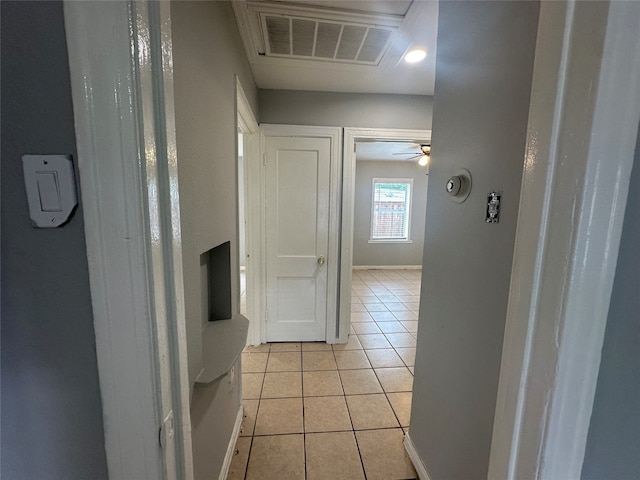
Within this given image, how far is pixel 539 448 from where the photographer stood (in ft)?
1.71

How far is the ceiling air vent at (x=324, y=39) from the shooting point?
1.56m

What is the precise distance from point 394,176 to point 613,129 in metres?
6.15

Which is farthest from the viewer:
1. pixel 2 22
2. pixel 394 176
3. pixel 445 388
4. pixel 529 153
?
pixel 394 176

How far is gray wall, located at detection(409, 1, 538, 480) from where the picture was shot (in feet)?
2.85

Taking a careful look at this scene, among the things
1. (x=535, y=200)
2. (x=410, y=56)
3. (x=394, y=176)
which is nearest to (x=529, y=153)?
(x=535, y=200)

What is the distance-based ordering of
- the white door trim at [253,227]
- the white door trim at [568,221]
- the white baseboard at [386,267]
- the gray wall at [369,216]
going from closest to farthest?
1. the white door trim at [568,221]
2. the white door trim at [253,227]
3. the gray wall at [369,216]
4. the white baseboard at [386,267]

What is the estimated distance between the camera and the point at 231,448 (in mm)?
1535

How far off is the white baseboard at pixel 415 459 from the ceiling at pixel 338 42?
7.69 ft

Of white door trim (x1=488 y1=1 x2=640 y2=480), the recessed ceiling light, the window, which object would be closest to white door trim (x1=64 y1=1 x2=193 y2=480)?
white door trim (x1=488 y1=1 x2=640 y2=480)

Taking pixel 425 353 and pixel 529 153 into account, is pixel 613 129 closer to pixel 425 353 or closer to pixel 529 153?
pixel 529 153

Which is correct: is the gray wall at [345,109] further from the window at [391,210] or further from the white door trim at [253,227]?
the window at [391,210]

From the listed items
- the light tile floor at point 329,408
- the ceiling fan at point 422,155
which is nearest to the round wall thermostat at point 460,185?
the light tile floor at point 329,408

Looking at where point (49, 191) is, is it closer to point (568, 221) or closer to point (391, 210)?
point (568, 221)

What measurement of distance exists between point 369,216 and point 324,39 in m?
4.92
